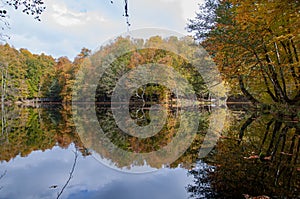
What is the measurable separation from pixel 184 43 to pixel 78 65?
17876 mm

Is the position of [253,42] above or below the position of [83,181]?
above

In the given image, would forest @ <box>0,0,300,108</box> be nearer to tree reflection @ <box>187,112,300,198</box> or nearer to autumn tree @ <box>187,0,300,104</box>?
autumn tree @ <box>187,0,300,104</box>

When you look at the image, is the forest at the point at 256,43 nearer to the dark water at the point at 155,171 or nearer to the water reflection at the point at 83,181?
the dark water at the point at 155,171

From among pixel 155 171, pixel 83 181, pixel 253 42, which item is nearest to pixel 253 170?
pixel 155 171

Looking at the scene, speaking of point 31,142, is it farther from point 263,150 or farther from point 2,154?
point 263,150

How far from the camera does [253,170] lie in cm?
384

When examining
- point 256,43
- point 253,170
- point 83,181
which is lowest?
point 83,181

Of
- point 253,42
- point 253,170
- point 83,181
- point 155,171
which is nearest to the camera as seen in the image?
point 253,170

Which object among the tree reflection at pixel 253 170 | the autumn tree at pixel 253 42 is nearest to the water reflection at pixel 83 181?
the tree reflection at pixel 253 170

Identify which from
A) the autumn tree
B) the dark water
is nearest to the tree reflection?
the dark water

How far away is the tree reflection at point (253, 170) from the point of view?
312 centimetres

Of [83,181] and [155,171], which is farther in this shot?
[155,171]

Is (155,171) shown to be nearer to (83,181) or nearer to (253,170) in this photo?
(83,181)

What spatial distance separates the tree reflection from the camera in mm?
3123
